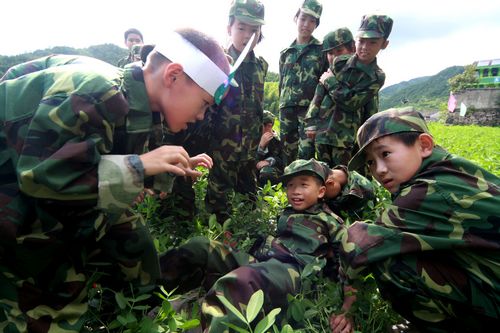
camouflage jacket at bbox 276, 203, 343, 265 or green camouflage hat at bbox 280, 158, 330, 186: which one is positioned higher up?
green camouflage hat at bbox 280, 158, 330, 186

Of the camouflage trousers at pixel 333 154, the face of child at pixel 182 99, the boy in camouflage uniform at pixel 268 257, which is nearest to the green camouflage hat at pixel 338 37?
the camouflage trousers at pixel 333 154

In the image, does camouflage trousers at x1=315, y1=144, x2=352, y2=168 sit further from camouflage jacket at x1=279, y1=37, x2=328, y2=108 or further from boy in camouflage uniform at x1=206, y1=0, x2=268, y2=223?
camouflage jacket at x1=279, y1=37, x2=328, y2=108

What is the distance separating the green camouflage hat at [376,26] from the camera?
11.2ft

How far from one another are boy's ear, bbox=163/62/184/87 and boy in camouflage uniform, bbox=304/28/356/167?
259cm

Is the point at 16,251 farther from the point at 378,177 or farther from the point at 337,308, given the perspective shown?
the point at 378,177

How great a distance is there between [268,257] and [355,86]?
221 centimetres

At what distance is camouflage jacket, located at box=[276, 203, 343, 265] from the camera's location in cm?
224

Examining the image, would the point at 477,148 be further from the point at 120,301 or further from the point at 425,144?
the point at 120,301

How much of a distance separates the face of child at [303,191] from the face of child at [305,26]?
2.82 metres

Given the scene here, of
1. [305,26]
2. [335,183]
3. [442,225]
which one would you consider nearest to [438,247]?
[442,225]

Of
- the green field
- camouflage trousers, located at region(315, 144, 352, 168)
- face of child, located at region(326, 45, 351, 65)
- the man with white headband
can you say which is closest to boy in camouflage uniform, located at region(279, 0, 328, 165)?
camouflage trousers, located at region(315, 144, 352, 168)

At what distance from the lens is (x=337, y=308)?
1.71 m

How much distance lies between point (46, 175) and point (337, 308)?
1.41m

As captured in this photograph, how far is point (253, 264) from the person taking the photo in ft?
5.92
